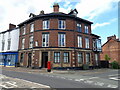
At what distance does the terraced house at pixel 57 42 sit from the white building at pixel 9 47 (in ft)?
13.1

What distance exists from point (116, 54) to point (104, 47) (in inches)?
205

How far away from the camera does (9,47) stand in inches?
1256

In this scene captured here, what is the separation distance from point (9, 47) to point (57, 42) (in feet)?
53.7

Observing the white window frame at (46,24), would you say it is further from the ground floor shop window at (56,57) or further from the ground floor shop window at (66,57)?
the ground floor shop window at (66,57)

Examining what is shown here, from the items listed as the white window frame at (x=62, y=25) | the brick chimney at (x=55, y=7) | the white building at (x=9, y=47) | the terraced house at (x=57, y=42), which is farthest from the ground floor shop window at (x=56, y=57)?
the white building at (x=9, y=47)

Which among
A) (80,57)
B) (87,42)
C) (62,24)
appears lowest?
(80,57)

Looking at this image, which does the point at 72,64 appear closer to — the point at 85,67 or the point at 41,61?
the point at 85,67

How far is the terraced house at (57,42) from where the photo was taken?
2234 centimetres

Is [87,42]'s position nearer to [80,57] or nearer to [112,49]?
[80,57]

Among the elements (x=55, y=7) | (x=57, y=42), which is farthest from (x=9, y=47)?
(x=55, y=7)

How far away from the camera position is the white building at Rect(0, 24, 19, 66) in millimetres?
29572

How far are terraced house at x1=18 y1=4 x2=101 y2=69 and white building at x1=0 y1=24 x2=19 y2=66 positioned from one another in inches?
158

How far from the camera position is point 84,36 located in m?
26.4

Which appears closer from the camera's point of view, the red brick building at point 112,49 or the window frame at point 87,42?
the window frame at point 87,42
